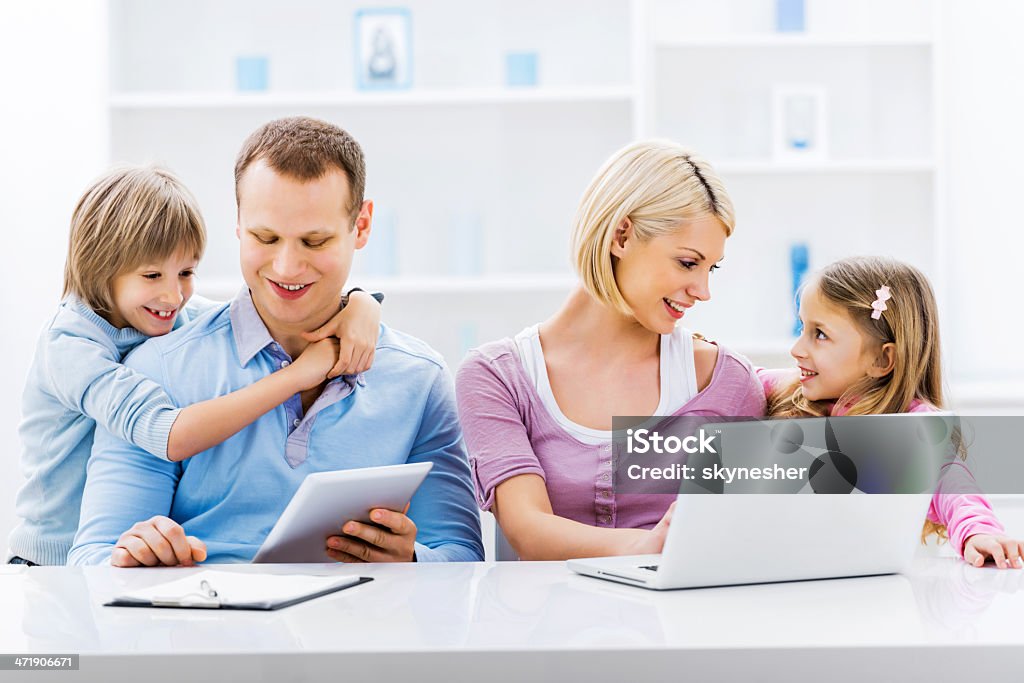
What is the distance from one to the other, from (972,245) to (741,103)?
85cm

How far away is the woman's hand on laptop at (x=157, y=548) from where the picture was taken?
131cm

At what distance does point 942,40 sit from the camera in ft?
10.6

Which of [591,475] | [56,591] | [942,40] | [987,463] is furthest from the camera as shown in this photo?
[942,40]

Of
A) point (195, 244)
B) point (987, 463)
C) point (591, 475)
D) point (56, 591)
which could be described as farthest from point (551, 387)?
point (987, 463)

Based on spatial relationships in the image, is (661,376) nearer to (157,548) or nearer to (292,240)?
(292,240)

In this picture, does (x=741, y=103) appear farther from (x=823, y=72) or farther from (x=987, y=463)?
(x=987, y=463)

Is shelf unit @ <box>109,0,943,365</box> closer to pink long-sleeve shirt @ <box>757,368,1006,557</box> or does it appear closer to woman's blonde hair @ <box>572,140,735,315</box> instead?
woman's blonde hair @ <box>572,140,735,315</box>

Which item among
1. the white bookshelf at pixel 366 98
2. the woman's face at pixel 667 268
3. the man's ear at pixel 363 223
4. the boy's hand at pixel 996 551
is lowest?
the boy's hand at pixel 996 551

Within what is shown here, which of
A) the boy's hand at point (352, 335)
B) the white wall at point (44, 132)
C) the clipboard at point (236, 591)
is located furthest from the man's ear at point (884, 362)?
the white wall at point (44, 132)

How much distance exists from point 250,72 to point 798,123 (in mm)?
1726

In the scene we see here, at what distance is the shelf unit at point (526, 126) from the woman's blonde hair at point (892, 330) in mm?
1471

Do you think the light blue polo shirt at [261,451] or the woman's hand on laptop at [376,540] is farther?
the light blue polo shirt at [261,451]

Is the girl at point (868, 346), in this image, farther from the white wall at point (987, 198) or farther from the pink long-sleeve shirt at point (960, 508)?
the white wall at point (987, 198)

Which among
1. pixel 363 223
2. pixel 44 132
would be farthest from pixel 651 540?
pixel 44 132
